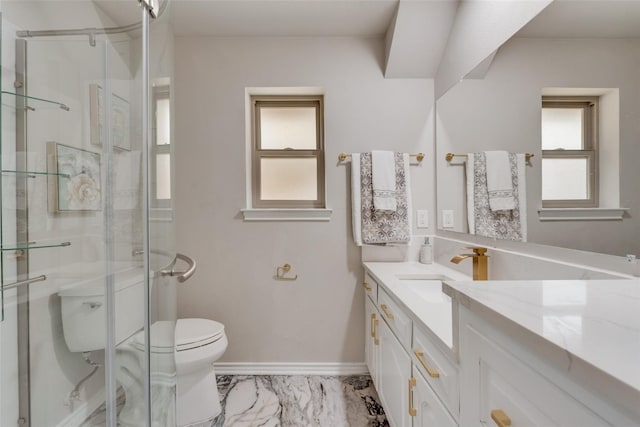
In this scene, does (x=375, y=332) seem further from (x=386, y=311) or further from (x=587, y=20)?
(x=587, y=20)

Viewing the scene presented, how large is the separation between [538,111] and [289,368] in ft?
6.41

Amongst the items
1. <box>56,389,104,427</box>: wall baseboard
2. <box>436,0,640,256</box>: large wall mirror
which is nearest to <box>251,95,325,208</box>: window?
<box>436,0,640,256</box>: large wall mirror

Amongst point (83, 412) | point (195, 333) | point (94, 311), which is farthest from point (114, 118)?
point (195, 333)

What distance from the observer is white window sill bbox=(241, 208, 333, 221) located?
6.42ft

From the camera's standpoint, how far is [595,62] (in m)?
0.93

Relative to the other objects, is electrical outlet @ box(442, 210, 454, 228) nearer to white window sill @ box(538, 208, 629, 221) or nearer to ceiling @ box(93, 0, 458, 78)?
white window sill @ box(538, 208, 629, 221)

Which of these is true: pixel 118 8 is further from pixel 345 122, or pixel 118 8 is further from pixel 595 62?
pixel 595 62

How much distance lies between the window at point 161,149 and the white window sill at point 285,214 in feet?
2.42

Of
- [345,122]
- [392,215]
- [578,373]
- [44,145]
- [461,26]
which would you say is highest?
[461,26]

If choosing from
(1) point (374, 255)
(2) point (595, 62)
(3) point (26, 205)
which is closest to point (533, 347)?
(2) point (595, 62)

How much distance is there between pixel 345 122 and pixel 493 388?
1681 millimetres

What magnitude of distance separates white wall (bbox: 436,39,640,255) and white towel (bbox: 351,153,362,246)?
0.55 m

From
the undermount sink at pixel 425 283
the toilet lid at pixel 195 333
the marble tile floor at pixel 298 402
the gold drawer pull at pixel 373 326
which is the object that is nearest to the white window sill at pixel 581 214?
the undermount sink at pixel 425 283

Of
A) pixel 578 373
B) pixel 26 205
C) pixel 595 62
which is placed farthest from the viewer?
pixel 595 62
